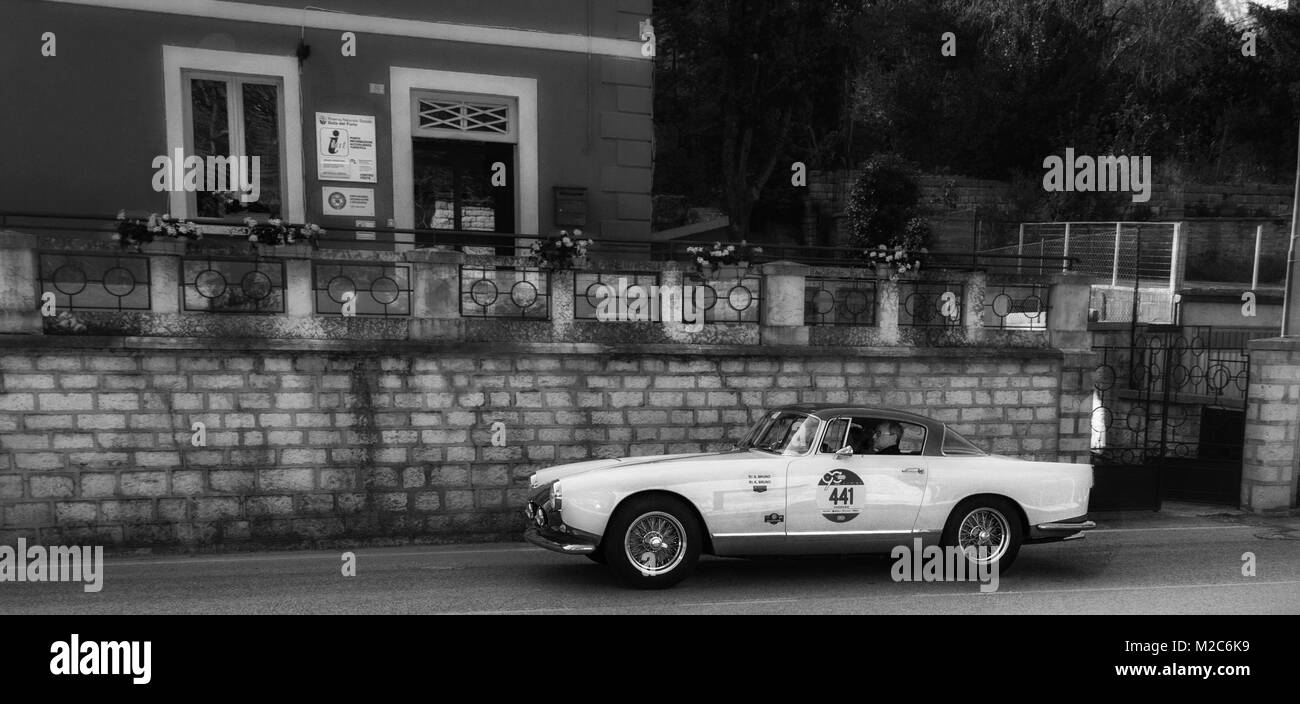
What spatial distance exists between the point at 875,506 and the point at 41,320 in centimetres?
816

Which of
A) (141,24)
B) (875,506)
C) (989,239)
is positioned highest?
(141,24)

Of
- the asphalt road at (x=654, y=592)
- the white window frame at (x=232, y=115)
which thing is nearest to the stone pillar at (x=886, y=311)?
the asphalt road at (x=654, y=592)

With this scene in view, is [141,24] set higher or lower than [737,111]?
lower

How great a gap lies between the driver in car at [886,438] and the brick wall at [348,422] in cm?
298

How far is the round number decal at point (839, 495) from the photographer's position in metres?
7.45

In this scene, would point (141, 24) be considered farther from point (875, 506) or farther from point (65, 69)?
point (875, 506)

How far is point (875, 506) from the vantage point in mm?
7562

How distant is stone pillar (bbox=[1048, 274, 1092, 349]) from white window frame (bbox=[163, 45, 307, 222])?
1002 cm

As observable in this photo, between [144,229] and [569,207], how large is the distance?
18.5ft

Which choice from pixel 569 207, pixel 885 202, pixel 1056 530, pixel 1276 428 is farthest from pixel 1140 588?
pixel 885 202

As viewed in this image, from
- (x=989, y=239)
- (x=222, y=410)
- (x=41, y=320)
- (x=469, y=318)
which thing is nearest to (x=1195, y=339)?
(x=989, y=239)

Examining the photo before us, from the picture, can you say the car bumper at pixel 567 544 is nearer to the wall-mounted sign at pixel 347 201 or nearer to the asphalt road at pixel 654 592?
the asphalt road at pixel 654 592

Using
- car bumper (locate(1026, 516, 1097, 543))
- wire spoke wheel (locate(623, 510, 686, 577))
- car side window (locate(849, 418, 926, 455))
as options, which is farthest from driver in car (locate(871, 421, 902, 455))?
wire spoke wheel (locate(623, 510, 686, 577))

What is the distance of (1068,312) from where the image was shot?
11.6 m
